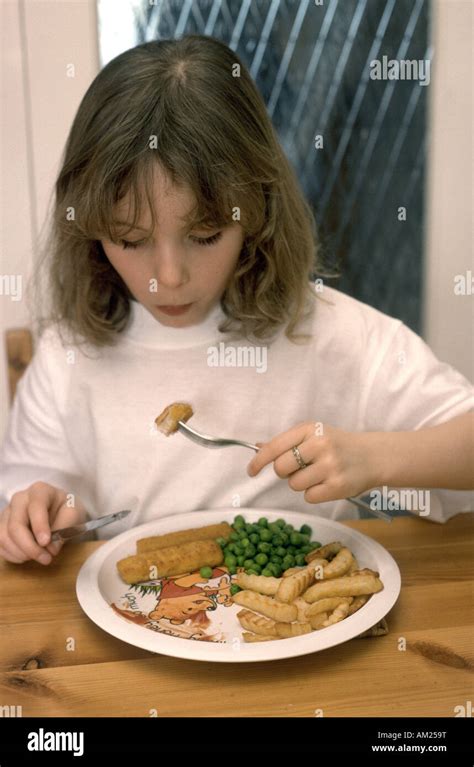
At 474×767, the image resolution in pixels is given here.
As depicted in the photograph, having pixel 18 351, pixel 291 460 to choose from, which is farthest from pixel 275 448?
pixel 18 351

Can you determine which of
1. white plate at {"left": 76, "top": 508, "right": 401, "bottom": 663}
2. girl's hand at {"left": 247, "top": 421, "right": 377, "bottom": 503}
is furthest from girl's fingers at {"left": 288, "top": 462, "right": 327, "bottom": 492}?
white plate at {"left": 76, "top": 508, "right": 401, "bottom": 663}

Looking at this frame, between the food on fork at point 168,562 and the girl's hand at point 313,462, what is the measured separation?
0.37ft

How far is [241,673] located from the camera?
25.4 inches

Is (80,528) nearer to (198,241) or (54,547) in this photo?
(54,547)

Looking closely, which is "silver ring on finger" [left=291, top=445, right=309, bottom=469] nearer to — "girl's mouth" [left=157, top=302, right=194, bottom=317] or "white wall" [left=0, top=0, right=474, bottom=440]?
"girl's mouth" [left=157, top=302, right=194, bottom=317]

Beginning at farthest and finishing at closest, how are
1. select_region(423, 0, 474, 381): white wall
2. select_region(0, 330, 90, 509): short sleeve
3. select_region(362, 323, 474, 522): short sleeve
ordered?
select_region(423, 0, 474, 381): white wall
select_region(0, 330, 90, 509): short sleeve
select_region(362, 323, 474, 522): short sleeve

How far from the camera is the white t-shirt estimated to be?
3.53 feet

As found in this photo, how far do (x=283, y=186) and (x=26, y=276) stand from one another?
51 centimetres

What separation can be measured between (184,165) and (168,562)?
1.42 feet

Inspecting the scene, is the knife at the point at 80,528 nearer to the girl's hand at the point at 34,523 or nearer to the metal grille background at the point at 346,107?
the girl's hand at the point at 34,523

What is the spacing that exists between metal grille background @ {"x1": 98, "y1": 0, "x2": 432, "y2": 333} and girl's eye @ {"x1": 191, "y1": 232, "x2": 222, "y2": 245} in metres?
0.46

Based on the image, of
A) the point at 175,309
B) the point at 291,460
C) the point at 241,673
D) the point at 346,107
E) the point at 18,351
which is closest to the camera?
the point at 241,673

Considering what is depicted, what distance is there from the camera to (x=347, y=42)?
52.5 inches

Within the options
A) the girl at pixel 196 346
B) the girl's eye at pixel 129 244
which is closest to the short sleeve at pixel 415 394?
the girl at pixel 196 346
